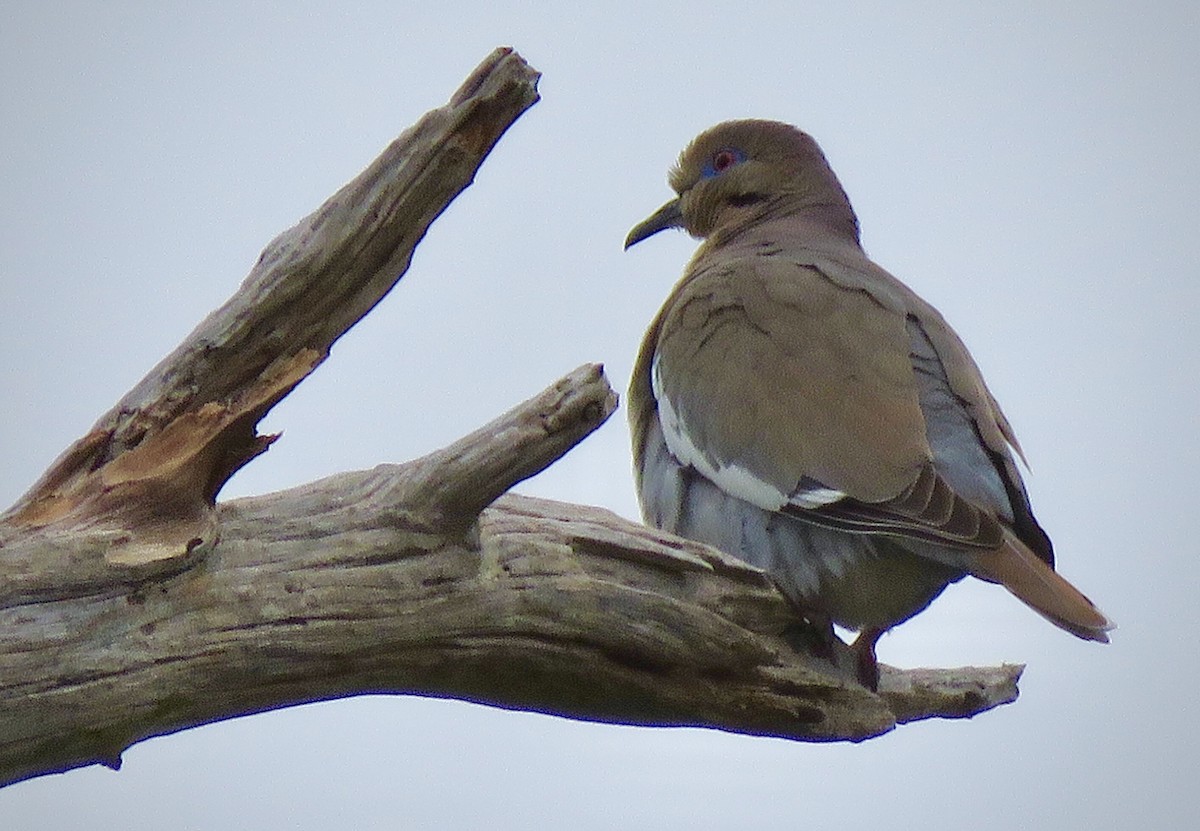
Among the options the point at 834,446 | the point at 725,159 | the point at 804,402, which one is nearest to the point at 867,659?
the point at 834,446

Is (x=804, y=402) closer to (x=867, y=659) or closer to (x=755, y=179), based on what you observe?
(x=867, y=659)

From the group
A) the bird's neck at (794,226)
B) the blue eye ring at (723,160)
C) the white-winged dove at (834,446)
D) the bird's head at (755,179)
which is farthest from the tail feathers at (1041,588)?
the blue eye ring at (723,160)

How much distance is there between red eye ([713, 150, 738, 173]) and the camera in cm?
464

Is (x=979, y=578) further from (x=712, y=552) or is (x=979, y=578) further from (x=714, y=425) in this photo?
(x=714, y=425)

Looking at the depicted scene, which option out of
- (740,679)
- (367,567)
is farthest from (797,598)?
(367,567)

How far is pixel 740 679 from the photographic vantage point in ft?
9.70

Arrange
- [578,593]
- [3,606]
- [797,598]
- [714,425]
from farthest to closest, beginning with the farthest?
[714,425]
[797,598]
[578,593]
[3,606]

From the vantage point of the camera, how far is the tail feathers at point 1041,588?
269 centimetres

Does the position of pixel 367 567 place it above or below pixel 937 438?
below

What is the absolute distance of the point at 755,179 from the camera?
459 cm

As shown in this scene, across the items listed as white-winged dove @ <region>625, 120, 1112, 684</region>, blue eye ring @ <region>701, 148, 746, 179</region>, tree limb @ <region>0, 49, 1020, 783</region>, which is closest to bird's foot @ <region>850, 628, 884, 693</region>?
white-winged dove @ <region>625, 120, 1112, 684</region>

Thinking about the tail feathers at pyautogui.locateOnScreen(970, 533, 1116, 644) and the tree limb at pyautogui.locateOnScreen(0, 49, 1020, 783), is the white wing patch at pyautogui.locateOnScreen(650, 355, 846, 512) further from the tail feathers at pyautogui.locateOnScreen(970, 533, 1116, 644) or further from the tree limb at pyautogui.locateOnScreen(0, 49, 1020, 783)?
the tail feathers at pyautogui.locateOnScreen(970, 533, 1116, 644)

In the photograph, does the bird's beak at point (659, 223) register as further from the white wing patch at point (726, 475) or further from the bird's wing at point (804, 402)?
the white wing patch at point (726, 475)

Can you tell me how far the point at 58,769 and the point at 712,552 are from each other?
1299 millimetres
